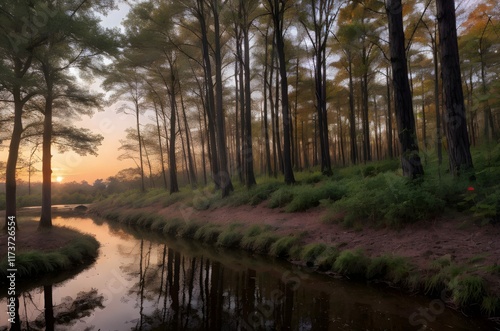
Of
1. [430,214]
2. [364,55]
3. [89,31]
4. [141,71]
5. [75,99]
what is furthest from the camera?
[141,71]

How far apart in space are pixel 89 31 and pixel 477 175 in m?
11.1

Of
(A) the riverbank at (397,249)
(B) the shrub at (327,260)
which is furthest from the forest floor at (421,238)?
(B) the shrub at (327,260)

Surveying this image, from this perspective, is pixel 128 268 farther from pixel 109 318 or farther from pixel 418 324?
pixel 418 324

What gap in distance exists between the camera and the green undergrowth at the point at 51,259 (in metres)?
6.96

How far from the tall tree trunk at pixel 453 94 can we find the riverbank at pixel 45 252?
10115mm

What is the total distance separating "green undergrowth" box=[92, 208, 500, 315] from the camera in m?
4.32

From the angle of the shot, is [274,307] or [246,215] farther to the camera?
[246,215]

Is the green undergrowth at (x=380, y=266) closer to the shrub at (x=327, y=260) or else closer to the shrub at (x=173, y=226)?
the shrub at (x=327, y=260)

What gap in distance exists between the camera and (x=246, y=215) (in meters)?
11.5

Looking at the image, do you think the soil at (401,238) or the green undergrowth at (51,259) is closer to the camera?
the soil at (401,238)

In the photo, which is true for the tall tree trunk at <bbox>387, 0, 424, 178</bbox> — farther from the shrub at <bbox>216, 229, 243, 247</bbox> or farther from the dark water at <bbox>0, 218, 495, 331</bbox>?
the shrub at <bbox>216, 229, 243, 247</bbox>

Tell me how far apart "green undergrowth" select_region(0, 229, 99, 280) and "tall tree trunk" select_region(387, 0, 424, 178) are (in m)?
9.30

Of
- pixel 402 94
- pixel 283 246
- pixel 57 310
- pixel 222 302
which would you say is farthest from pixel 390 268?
pixel 57 310

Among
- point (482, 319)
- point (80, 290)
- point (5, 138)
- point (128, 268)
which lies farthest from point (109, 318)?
point (5, 138)
